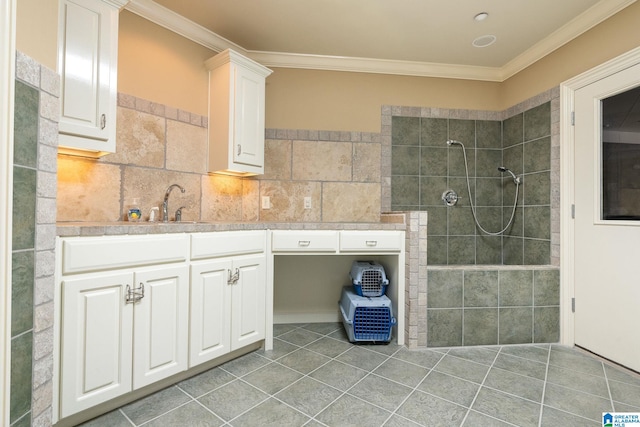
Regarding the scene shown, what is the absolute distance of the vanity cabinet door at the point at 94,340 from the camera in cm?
138

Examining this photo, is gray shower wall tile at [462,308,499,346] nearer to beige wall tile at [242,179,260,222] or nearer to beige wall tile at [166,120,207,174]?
beige wall tile at [242,179,260,222]

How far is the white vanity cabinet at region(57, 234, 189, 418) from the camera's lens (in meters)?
1.39

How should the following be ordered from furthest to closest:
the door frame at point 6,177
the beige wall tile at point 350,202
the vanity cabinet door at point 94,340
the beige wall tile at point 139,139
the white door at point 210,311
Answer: the beige wall tile at point 350,202, the beige wall tile at point 139,139, the white door at point 210,311, the vanity cabinet door at point 94,340, the door frame at point 6,177

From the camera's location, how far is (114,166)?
210 cm

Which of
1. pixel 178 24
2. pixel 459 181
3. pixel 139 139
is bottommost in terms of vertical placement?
pixel 459 181

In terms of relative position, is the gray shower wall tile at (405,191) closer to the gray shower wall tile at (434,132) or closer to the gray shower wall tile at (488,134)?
the gray shower wall tile at (434,132)

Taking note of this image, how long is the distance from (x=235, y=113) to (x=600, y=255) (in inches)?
111

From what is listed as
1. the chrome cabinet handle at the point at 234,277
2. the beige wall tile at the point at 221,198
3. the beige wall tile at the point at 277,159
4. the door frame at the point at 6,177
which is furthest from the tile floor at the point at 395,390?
the beige wall tile at the point at 277,159

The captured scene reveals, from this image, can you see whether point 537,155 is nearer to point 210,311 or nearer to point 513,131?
point 513,131

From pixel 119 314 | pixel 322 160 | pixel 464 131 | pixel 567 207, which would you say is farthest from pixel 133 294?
pixel 464 131

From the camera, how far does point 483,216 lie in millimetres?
3240

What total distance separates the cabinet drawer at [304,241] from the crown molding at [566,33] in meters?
2.29

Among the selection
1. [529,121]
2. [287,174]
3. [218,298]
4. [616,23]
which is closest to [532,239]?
[529,121]

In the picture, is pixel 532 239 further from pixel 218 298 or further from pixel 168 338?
pixel 168 338
